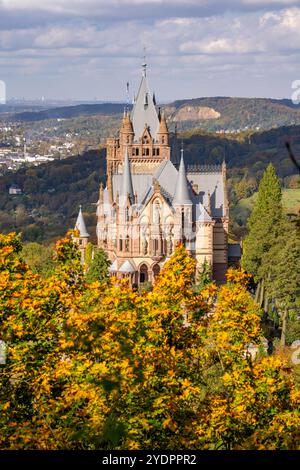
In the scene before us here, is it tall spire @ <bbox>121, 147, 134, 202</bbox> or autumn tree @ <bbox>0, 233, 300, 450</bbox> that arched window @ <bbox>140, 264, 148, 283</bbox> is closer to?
tall spire @ <bbox>121, 147, 134, 202</bbox>

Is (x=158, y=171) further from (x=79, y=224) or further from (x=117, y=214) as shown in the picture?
(x=79, y=224)

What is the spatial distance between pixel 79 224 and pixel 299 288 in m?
37.4

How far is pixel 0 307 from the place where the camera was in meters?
35.9

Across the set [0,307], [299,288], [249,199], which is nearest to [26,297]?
Answer: [0,307]

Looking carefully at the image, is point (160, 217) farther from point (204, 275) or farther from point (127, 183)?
point (204, 275)

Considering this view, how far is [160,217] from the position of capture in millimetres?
98062

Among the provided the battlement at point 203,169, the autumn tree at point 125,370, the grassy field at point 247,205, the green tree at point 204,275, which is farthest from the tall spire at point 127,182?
the grassy field at point 247,205

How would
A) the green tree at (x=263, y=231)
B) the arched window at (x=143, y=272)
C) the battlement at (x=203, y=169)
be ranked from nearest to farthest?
the green tree at (x=263, y=231)
the arched window at (x=143, y=272)
the battlement at (x=203, y=169)

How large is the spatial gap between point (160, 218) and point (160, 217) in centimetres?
8

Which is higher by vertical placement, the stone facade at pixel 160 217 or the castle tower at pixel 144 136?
the castle tower at pixel 144 136

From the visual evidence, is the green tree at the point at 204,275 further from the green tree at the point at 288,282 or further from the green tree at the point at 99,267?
the green tree at the point at 99,267

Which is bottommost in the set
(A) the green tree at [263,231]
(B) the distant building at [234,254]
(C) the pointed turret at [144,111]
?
(B) the distant building at [234,254]

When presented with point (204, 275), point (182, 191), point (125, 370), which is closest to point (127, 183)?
point (182, 191)

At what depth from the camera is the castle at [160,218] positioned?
97750mm
